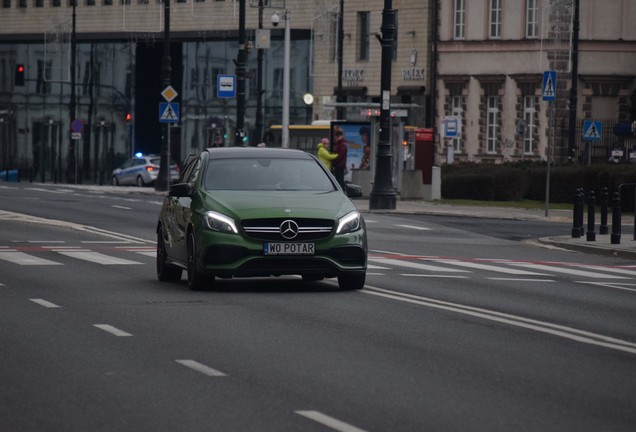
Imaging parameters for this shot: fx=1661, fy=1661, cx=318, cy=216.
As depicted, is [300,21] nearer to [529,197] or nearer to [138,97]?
[138,97]

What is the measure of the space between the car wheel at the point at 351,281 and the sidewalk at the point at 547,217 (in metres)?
9.44

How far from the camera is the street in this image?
9.18 metres

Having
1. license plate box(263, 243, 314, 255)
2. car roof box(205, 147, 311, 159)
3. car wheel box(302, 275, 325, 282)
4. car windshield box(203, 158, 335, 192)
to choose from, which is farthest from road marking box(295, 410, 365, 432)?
car roof box(205, 147, 311, 159)

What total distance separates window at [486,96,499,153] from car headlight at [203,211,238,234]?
53.7m

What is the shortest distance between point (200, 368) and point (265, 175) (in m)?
7.35

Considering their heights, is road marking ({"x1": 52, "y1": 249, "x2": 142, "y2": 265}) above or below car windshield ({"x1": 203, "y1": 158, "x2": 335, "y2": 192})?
below

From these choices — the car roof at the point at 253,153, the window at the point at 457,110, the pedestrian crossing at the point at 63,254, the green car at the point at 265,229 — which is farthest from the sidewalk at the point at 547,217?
the window at the point at 457,110

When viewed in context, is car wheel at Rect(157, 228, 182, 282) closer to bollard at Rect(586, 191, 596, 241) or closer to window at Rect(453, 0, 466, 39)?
bollard at Rect(586, 191, 596, 241)

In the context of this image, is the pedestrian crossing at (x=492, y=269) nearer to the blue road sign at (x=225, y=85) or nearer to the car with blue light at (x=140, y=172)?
the blue road sign at (x=225, y=85)

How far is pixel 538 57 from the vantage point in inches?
2702

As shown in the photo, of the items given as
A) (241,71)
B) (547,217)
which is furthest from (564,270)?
(241,71)

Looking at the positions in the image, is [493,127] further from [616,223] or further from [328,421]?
[328,421]

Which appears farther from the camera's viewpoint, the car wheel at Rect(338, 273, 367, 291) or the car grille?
the car wheel at Rect(338, 273, 367, 291)

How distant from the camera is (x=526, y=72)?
227 ft
